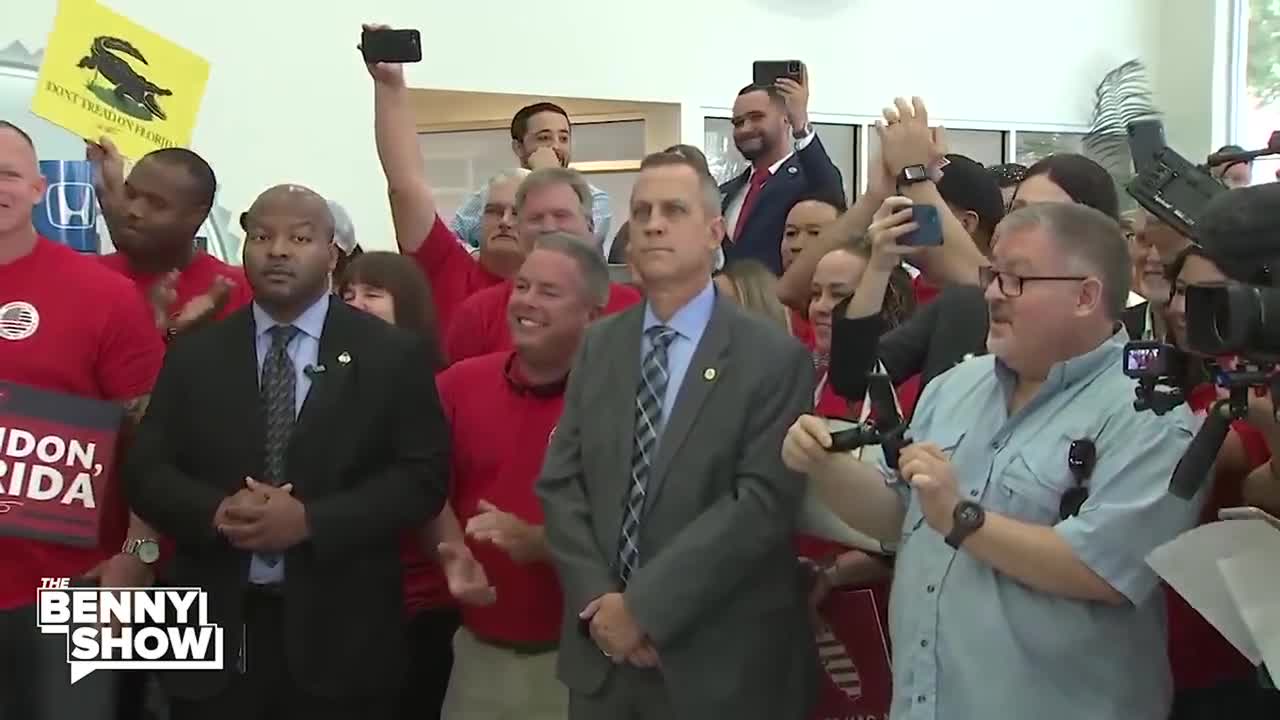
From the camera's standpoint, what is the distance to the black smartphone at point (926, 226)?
2641 millimetres

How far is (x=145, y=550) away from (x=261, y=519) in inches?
17.9

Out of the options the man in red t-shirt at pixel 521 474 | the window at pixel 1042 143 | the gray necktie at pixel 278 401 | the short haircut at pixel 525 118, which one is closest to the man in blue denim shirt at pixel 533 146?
the short haircut at pixel 525 118

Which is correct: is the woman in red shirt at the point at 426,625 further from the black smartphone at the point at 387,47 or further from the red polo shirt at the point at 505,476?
the black smartphone at the point at 387,47

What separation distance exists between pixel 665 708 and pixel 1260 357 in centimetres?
127

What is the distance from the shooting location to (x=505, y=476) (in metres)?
2.98

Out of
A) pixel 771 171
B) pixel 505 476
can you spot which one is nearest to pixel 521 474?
pixel 505 476

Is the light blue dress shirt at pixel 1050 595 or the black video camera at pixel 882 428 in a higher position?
the black video camera at pixel 882 428

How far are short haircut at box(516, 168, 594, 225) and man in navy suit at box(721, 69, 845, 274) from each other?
88 centimetres

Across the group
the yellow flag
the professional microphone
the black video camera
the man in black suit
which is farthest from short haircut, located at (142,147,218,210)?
the professional microphone

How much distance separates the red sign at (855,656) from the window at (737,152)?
5.54 meters

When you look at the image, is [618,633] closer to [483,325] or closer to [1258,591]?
[1258,591]

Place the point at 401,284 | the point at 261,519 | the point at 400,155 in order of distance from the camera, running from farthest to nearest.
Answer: the point at 400,155
the point at 401,284
the point at 261,519

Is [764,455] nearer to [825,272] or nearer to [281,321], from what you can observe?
[825,272]

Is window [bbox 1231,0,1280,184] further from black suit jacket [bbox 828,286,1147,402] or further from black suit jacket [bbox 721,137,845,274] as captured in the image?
black suit jacket [bbox 828,286,1147,402]
